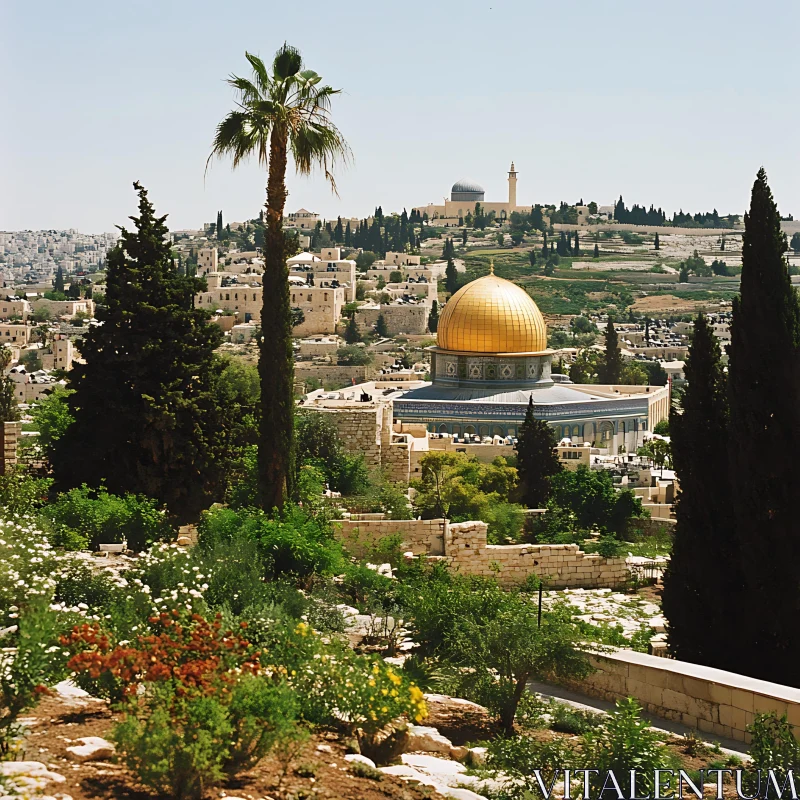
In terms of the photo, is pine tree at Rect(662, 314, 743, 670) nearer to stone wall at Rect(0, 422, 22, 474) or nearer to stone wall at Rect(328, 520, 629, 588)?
stone wall at Rect(328, 520, 629, 588)

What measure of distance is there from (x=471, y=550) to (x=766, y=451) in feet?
15.9

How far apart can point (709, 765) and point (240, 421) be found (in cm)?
873

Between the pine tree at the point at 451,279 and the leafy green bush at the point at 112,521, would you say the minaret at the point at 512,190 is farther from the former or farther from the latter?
the leafy green bush at the point at 112,521

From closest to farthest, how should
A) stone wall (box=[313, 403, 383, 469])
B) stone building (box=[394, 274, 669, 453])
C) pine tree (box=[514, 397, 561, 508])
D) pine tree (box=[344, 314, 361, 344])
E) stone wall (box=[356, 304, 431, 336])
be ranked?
stone wall (box=[313, 403, 383, 469]) → pine tree (box=[514, 397, 561, 508]) → stone building (box=[394, 274, 669, 453]) → pine tree (box=[344, 314, 361, 344]) → stone wall (box=[356, 304, 431, 336])

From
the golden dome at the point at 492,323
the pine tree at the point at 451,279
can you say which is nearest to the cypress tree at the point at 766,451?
the golden dome at the point at 492,323

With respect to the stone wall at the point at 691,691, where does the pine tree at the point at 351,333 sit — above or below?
below

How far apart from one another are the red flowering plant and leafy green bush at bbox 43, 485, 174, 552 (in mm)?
4686

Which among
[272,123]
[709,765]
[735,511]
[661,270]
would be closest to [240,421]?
[272,123]

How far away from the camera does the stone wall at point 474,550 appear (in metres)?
14.0

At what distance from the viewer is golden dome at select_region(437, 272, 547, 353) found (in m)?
42.0

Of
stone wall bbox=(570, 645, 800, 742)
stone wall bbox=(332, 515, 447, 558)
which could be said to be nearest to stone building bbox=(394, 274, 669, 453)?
stone wall bbox=(332, 515, 447, 558)

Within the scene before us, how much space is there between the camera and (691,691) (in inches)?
317

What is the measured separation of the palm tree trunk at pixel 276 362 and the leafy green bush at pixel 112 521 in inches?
48.8

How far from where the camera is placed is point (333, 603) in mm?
10234
